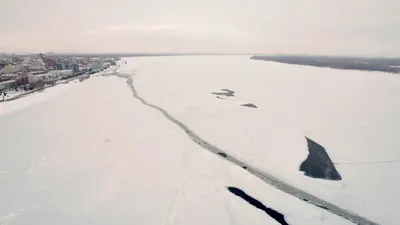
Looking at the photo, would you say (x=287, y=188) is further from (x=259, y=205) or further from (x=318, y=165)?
(x=318, y=165)

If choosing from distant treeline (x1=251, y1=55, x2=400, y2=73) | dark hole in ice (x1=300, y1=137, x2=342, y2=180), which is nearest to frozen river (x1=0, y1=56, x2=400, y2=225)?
dark hole in ice (x1=300, y1=137, x2=342, y2=180)

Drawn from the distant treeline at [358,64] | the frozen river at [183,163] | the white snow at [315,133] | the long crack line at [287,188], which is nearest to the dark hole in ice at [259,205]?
the frozen river at [183,163]

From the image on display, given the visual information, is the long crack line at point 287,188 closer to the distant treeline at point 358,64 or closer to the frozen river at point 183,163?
the frozen river at point 183,163

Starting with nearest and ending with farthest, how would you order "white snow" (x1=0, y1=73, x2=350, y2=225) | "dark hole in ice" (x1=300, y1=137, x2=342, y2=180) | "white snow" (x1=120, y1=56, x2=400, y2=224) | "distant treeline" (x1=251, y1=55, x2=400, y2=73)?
"white snow" (x1=0, y1=73, x2=350, y2=225), "white snow" (x1=120, y1=56, x2=400, y2=224), "dark hole in ice" (x1=300, y1=137, x2=342, y2=180), "distant treeline" (x1=251, y1=55, x2=400, y2=73)

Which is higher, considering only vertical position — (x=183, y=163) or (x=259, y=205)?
(x=183, y=163)

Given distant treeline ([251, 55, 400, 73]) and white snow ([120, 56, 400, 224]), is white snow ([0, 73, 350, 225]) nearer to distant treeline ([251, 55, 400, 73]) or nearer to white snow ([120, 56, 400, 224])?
white snow ([120, 56, 400, 224])

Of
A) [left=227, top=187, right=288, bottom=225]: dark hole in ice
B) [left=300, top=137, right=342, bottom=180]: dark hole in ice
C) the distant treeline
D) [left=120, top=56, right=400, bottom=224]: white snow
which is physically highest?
the distant treeline

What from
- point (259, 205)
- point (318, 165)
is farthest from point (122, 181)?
point (318, 165)
